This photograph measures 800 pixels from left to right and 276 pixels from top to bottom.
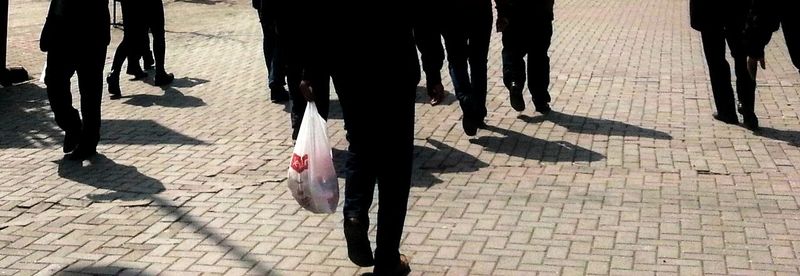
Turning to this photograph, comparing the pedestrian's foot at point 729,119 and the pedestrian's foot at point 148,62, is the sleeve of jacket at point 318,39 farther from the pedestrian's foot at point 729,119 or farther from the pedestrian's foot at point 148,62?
the pedestrian's foot at point 148,62

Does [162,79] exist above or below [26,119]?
below

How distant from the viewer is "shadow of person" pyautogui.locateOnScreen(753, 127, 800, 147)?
868cm

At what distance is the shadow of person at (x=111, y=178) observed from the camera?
737cm

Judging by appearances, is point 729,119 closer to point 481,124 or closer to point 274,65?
point 481,124

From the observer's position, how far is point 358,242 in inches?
215

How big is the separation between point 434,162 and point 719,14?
8.30 ft

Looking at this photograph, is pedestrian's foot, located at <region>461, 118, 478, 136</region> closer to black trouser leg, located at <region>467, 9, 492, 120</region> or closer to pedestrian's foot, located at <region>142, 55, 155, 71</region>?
black trouser leg, located at <region>467, 9, 492, 120</region>

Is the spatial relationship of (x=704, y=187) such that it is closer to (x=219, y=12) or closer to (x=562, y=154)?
(x=562, y=154)

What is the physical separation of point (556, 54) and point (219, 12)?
24.4 feet

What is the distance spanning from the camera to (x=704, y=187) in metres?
7.31

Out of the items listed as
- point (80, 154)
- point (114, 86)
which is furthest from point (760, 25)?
point (114, 86)

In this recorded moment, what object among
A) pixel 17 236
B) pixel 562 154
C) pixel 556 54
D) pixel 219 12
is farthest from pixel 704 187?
pixel 219 12

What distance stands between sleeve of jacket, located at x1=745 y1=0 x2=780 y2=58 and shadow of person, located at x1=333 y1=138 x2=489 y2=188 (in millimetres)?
2210

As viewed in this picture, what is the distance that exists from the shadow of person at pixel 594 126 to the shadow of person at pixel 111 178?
3.22 metres
